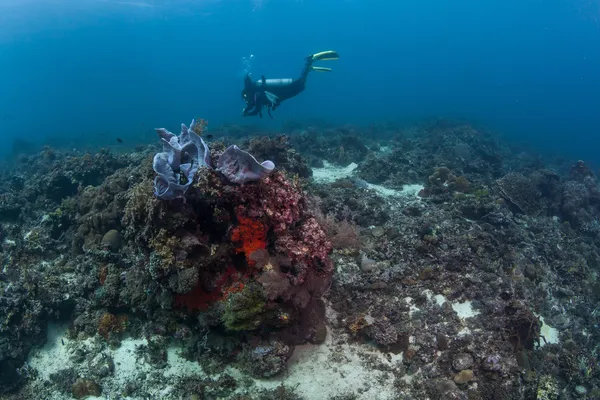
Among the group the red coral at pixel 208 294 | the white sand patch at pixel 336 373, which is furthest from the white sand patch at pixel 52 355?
the white sand patch at pixel 336 373

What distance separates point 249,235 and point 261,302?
1.11 m

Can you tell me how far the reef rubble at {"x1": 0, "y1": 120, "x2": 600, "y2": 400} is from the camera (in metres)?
5.54

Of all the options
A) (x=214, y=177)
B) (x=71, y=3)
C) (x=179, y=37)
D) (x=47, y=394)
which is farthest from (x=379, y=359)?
(x=179, y=37)

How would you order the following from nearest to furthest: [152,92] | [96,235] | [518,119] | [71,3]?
[96,235], [518,119], [71,3], [152,92]

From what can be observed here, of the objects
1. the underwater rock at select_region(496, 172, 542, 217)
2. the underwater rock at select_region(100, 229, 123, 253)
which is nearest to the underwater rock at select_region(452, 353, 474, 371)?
the underwater rock at select_region(100, 229, 123, 253)

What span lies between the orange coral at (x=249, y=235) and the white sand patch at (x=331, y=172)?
953 cm

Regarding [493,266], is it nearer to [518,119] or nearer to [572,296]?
[572,296]

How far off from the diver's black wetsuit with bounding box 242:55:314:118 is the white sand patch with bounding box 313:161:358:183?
13.0ft

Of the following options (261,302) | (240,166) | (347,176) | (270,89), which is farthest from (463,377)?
(270,89)

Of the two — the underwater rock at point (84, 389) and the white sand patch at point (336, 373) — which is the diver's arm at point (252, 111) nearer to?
the white sand patch at point (336, 373)

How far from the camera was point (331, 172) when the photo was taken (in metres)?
17.0

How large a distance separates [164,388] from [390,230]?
6.75 m

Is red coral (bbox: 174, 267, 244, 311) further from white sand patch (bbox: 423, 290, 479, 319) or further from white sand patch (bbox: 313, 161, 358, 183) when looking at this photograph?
white sand patch (bbox: 313, 161, 358, 183)

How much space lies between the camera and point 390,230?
9.57 meters
